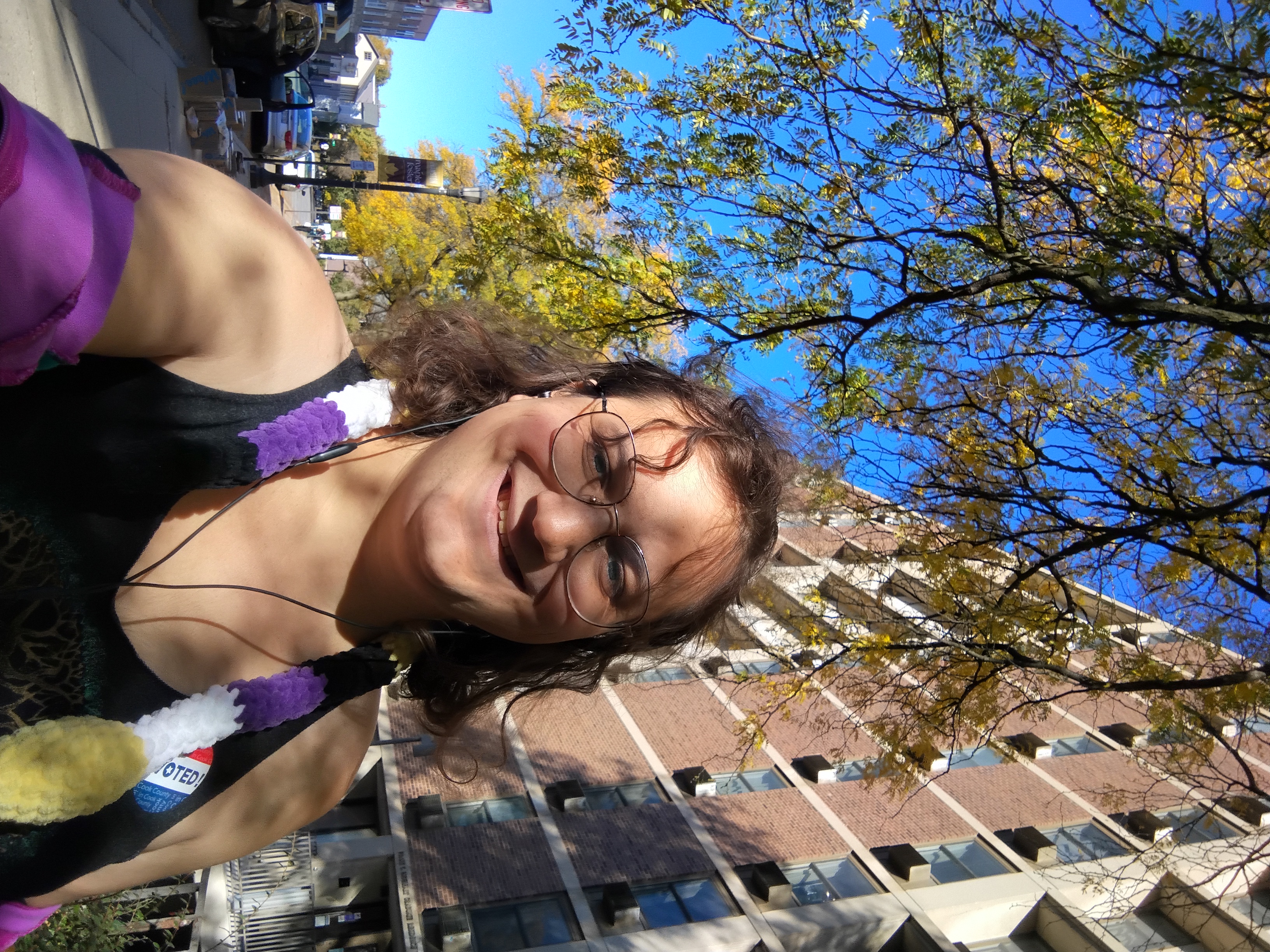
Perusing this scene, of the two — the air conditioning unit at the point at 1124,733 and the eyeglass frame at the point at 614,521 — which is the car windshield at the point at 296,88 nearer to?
the eyeglass frame at the point at 614,521

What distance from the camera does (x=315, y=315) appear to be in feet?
6.50

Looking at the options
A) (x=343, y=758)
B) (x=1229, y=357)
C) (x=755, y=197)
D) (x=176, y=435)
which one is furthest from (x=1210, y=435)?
(x=176, y=435)

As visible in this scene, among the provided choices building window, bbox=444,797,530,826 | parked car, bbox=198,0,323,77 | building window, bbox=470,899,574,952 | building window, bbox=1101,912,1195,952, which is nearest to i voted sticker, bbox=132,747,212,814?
parked car, bbox=198,0,323,77

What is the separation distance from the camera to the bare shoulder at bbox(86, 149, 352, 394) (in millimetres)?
1424

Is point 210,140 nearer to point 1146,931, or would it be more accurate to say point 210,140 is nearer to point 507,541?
point 507,541

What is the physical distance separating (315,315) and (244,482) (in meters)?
0.46

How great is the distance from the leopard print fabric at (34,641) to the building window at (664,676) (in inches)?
629

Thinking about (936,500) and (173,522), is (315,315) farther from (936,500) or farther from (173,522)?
(936,500)

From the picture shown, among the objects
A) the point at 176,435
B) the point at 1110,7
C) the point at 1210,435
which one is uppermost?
the point at 1110,7

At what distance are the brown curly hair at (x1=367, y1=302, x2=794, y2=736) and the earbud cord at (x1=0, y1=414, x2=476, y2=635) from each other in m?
0.07

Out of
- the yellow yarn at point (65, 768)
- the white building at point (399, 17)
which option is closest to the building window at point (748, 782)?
the yellow yarn at point (65, 768)

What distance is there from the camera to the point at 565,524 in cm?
198

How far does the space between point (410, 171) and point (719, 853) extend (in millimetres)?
13239

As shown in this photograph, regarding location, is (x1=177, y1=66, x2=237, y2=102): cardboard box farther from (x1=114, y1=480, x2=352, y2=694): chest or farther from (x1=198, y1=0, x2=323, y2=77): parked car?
(x1=114, y1=480, x2=352, y2=694): chest
